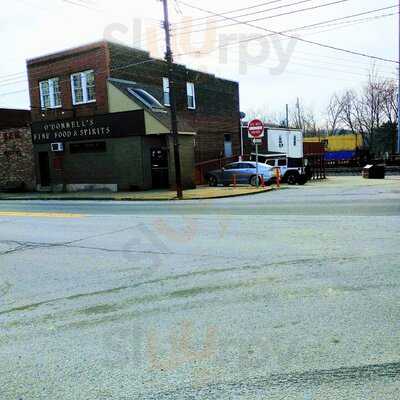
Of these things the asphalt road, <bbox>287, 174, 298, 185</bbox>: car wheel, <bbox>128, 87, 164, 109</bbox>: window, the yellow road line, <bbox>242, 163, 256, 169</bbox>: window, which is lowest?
the asphalt road

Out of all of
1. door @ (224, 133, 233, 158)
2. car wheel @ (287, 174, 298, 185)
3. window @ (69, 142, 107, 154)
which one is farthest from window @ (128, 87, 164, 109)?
door @ (224, 133, 233, 158)

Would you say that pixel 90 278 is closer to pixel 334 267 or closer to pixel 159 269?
pixel 159 269

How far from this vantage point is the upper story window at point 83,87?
25.4m

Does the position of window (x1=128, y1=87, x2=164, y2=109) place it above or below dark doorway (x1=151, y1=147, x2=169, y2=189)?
above

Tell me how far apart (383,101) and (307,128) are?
27155 millimetres

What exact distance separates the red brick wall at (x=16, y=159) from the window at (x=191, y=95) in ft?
35.1

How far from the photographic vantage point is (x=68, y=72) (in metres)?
26.1

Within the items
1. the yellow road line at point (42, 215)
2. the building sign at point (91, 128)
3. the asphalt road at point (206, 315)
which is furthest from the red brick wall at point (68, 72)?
the asphalt road at point (206, 315)

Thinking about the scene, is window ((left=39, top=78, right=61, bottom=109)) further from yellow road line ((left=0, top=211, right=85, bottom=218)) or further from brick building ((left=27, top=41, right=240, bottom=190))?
yellow road line ((left=0, top=211, right=85, bottom=218))

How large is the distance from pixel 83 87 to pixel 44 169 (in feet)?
21.0

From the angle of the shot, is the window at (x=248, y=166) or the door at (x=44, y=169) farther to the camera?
the door at (x=44, y=169)

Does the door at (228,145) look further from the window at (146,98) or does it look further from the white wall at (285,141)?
the window at (146,98)

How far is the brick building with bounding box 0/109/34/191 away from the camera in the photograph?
29.2 m

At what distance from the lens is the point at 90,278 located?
Result: 6766 mm
